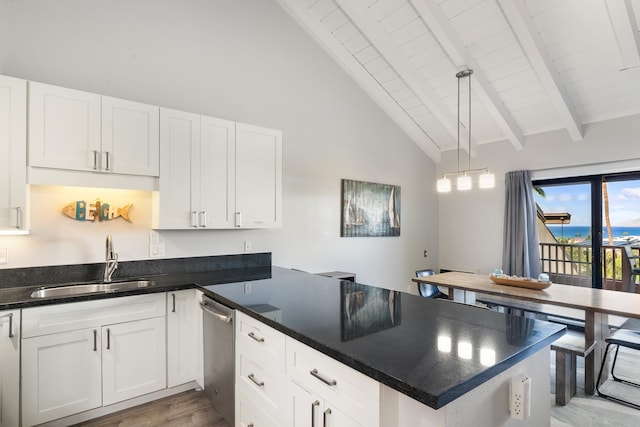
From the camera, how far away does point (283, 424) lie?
4.93 ft

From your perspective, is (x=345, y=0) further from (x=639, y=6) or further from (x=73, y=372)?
(x=73, y=372)

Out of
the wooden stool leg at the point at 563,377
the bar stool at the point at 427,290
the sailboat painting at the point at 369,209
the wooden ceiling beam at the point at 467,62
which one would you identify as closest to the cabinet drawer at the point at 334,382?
the wooden stool leg at the point at 563,377

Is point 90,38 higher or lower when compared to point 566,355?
higher

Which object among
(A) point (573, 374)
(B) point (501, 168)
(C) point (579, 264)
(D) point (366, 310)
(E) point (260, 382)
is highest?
(B) point (501, 168)

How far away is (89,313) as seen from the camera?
2.13 m

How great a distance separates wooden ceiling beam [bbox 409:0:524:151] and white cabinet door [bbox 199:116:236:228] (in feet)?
7.24

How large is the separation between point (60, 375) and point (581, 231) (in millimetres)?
5632

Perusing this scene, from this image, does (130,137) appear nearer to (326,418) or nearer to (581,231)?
(326,418)

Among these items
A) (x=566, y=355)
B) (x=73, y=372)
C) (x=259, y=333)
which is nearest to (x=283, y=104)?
(x=259, y=333)

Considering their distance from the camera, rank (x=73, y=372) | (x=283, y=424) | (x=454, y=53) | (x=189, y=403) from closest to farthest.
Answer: (x=283, y=424), (x=73, y=372), (x=189, y=403), (x=454, y=53)

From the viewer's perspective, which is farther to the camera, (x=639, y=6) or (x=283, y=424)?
(x=639, y=6)

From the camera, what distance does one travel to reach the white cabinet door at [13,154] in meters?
2.02

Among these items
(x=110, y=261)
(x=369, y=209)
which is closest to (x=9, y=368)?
(x=110, y=261)

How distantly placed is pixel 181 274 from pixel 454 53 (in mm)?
3528
